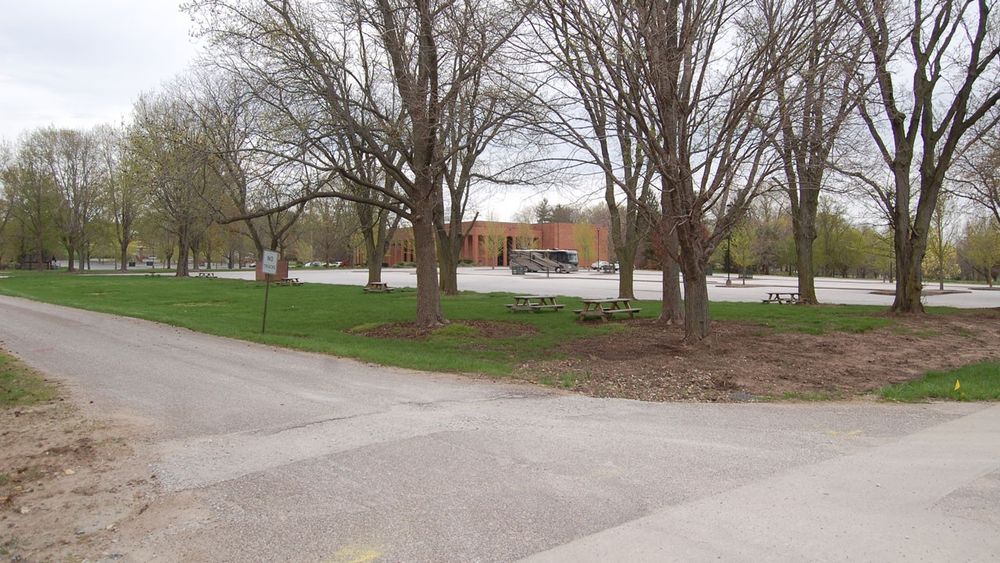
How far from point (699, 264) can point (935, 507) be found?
6.97m

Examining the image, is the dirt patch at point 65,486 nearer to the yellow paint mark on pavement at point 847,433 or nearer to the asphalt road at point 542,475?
the asphalt road at point 542,475

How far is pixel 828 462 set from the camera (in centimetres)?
510

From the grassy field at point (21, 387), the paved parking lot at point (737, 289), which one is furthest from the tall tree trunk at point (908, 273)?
the grassy field at point (21, 387)

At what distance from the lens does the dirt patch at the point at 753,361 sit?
27.9ft

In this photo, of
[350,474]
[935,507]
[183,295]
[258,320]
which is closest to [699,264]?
[935,507]

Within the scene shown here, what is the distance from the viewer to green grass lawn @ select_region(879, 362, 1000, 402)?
25.8 ft

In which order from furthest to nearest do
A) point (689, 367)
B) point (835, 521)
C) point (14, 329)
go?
point (14, 329)
point (689, 367)
point (835, 521)

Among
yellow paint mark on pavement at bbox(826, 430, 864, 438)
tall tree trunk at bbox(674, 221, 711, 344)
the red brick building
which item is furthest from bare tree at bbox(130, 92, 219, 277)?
the red brick building

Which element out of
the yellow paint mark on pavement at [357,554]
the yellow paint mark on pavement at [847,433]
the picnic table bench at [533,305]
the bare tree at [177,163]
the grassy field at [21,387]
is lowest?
the yellow paint mark on pavement at [357,554]

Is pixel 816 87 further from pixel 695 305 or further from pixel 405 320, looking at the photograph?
pixel 405 320

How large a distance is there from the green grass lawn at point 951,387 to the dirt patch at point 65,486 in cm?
845

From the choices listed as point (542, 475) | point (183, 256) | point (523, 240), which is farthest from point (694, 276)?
point (523, 240)

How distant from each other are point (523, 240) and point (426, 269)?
6686cm

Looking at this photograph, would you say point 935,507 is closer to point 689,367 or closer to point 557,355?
point 689,367
